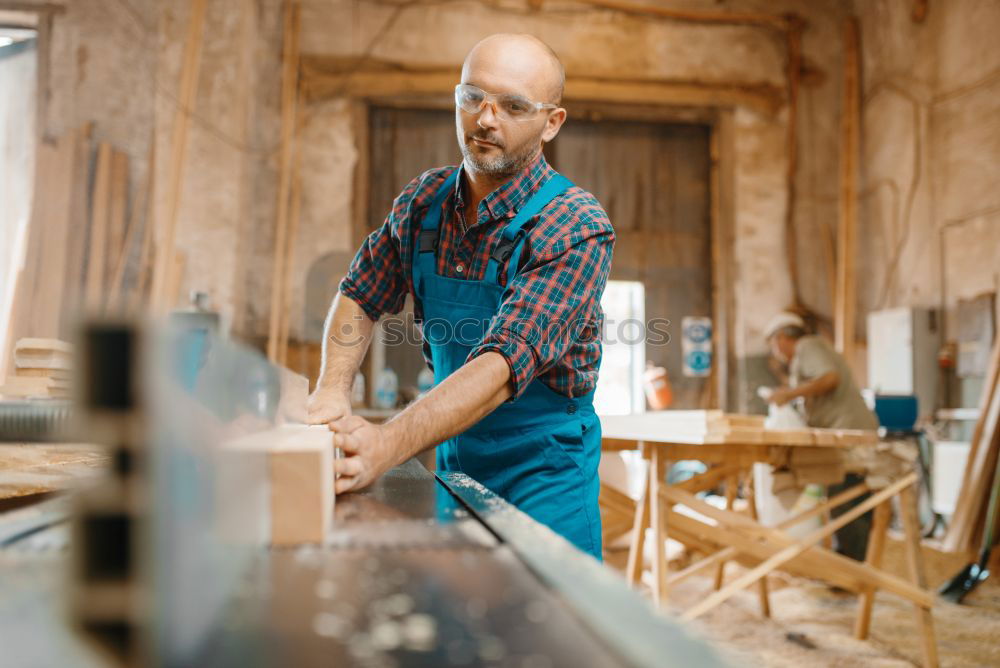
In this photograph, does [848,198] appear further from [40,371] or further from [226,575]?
[226,575]

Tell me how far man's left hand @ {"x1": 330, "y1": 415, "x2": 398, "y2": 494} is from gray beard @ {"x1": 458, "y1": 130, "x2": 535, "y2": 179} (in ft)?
2.77

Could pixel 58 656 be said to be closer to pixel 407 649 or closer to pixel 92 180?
pixel 407 649

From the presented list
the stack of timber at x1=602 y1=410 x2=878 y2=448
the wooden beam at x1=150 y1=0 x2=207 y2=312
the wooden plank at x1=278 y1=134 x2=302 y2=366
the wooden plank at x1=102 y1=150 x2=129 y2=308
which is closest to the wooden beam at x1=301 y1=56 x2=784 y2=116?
the wooden plank at x1=278 y1=134 x2=302 y2=366

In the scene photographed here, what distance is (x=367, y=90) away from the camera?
19.6 feet

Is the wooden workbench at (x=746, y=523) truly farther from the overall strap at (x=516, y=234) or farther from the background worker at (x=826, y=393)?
the overall strap at (x=516, y=234)

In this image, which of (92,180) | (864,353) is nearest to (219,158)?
(92,180)

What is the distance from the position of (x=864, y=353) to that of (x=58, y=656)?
21.7 ft

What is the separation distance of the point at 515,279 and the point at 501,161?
0.39 meters

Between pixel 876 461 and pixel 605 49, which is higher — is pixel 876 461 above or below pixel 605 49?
below

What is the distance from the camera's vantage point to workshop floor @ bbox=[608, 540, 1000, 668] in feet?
10.3

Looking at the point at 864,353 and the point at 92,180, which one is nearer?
the point at 92,180

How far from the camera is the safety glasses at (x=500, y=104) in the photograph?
6.05 ft

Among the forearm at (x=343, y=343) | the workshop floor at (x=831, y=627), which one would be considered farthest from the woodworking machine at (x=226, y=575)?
the workshop floor at (x=831, y=627)

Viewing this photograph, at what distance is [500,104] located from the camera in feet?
6.05
